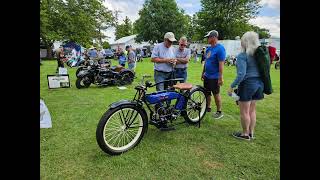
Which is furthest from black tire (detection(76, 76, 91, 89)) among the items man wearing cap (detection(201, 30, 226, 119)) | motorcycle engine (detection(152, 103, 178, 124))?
motorcycle engine (detection(152, 103, 178, 124))

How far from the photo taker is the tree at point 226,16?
37375mm

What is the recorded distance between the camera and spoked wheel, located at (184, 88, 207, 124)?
459cm

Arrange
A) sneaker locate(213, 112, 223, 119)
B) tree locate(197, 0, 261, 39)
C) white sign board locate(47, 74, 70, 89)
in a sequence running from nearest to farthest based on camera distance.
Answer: sneaker locate(213, 112, 223, 119) < white sign board locate(47, 74, 70, 89) < tree locate(197, 0, 261, 39)

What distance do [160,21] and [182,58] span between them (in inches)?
1546

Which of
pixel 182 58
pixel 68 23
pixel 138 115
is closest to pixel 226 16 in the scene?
pixel 68 23

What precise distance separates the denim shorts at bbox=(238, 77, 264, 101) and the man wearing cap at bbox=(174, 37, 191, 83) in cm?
221

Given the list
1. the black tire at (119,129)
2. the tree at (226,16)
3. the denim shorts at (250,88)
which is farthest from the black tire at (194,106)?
the tree at (226,16)

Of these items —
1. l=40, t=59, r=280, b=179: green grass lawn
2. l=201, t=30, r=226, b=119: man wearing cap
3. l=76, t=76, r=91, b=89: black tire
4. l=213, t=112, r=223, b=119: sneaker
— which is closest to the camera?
l=40, t=59, r=280, b=179: green grass lawn

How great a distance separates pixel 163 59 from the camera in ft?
15.8

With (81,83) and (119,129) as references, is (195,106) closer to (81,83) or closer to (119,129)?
(119,129)

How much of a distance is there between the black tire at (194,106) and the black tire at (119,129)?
1.12 m

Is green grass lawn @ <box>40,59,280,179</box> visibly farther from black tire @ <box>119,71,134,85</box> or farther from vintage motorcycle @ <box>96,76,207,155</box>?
black tire @ <box>119,71,134,85</box>
